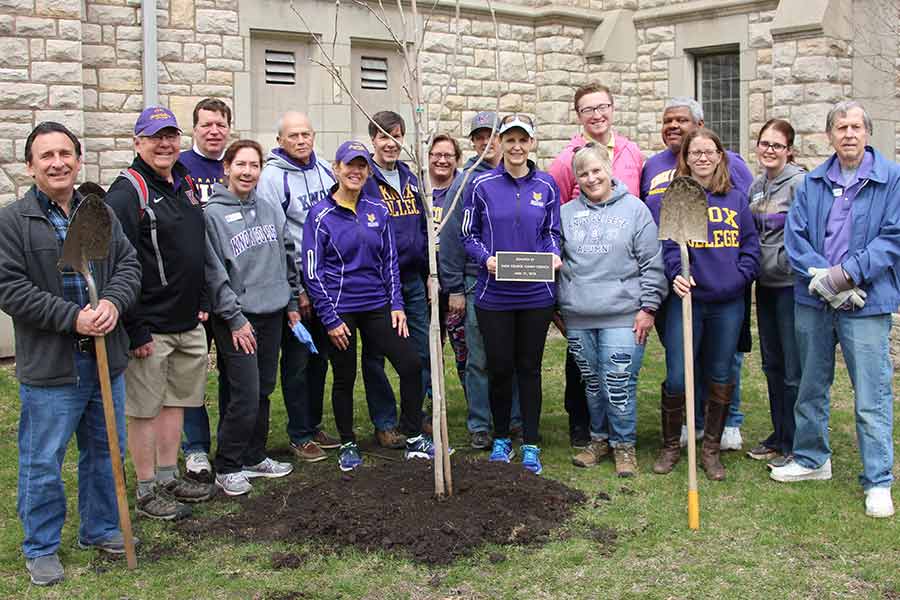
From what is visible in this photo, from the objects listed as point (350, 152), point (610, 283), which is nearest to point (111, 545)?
point (350, 152)

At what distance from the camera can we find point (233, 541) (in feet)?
15.6

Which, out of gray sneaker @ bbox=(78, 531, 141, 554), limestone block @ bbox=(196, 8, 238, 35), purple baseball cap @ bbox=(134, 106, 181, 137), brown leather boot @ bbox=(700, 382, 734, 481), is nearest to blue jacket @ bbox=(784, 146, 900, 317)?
brown leather boot @ bbox=(700, 382, 734, 481)

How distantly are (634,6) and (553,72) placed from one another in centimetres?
167

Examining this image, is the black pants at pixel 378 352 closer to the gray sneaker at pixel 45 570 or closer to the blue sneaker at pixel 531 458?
the blue sneaker at pixel 531 458

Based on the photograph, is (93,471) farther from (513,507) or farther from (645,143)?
(645,143)

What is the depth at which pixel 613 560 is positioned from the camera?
14.7ft

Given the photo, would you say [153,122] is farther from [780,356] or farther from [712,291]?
[780,356]

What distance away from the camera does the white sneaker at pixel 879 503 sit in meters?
5.09

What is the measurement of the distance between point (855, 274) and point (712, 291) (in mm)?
814

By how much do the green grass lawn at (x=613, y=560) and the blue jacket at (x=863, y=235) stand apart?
1.12m

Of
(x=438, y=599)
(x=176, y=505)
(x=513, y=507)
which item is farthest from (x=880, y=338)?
(x=176, y=505)

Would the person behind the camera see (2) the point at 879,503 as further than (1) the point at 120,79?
No

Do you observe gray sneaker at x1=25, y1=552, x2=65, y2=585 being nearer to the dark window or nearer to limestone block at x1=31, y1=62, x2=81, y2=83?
limestone block at x1=31, y1=62, x2=81, y2=83

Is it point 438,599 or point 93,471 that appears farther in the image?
point 93,471
